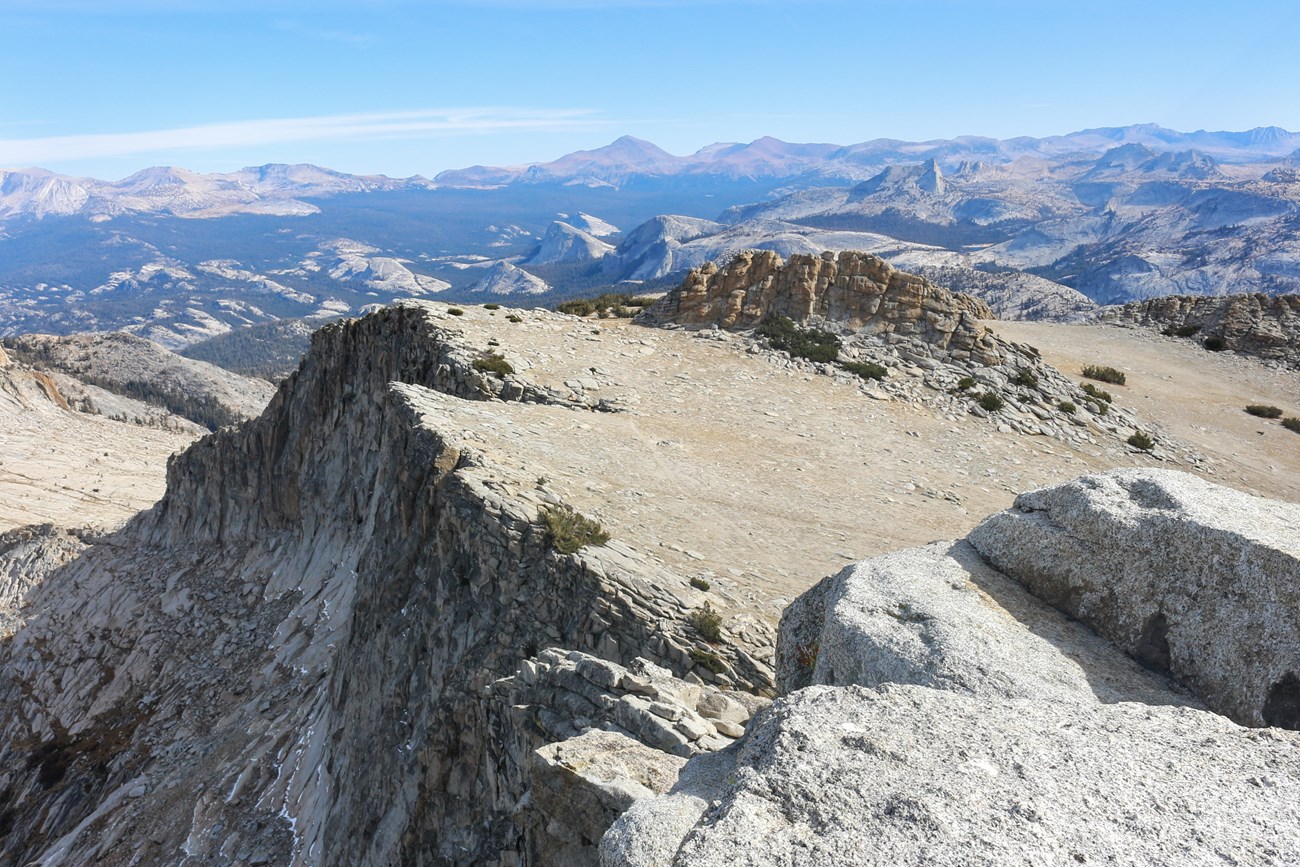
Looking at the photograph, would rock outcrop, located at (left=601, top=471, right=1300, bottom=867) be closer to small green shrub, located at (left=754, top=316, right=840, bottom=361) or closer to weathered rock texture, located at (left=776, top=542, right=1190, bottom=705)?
weathered rock texture, located at (left=776, top=542, right=1190, bottom=705)

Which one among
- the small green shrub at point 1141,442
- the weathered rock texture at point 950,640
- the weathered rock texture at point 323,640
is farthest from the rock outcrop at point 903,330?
the weathered rock texture at point 950,640

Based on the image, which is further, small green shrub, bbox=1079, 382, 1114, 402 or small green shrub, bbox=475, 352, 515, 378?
small green shrub, bbox=1079, 382, 1114, 402

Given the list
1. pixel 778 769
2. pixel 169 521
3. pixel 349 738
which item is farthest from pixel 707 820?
pixel 169 521

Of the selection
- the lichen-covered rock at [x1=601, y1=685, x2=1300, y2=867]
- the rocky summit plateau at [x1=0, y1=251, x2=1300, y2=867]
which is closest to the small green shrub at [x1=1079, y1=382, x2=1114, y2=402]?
the rocky summit plateau at [x1=0, y1=251, x2=1300, y2=867]

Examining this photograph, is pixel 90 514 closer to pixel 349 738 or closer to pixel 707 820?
pixel 349 738

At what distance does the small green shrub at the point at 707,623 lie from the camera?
13438mm

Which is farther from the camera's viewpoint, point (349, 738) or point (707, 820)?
point (349, 738)

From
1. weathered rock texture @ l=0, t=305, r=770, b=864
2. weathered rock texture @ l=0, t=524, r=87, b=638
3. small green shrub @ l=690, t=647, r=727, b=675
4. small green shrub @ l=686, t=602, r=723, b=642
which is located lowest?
weathered rock texture @ l=0, t=524, r=87, b=638

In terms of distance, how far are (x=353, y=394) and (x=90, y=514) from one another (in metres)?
64.3

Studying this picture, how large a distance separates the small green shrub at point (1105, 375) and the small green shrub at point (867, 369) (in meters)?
13.4

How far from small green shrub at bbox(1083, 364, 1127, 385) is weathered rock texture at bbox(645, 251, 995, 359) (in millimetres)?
6003

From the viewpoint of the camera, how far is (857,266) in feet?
121

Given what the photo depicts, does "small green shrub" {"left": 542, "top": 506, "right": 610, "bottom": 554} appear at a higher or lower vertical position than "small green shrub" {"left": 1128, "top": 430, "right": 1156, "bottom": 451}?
higher

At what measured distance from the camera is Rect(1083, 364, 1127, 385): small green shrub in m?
37.4
